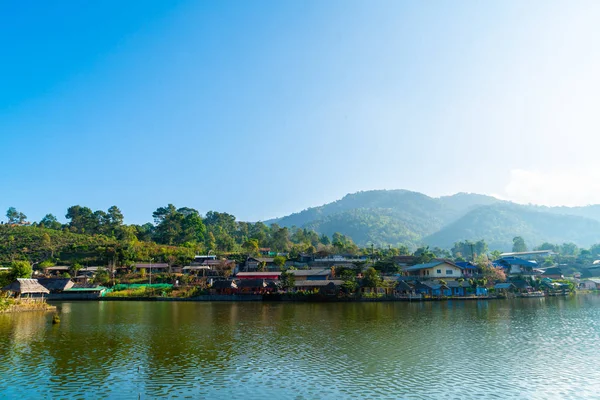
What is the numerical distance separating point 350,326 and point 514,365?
13.4m

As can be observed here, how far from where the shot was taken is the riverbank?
3738cm

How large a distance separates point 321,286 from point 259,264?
71.1 ft

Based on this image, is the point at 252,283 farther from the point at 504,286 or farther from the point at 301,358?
the point at 301,358

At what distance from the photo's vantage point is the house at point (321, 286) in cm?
5353

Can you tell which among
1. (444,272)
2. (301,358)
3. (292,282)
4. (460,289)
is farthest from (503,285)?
(301,358)

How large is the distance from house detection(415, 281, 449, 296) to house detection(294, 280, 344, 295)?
1153cm

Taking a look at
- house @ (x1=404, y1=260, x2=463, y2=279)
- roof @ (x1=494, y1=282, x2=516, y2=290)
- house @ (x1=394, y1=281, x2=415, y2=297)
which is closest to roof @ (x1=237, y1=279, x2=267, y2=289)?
house @ (x1=394, y1=281, x2=415, y2=297)

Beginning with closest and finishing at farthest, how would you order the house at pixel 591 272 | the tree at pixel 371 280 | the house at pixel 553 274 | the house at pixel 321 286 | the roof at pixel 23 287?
the roof at pixel 23 287, the house at pixel 321 286, the tree at pixel 371 280, the house at pixel 553 274, the house at pixel 591 272

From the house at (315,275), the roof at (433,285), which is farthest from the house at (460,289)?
the house at (315,275)

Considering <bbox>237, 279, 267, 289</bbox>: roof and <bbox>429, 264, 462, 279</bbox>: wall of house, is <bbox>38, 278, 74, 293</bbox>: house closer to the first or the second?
<bbox>237, 279, 267, 289</bbox>: roof

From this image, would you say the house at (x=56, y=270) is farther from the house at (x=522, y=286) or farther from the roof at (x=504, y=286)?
the house at (x=522, y=286)

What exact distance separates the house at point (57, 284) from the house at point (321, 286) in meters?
35.1

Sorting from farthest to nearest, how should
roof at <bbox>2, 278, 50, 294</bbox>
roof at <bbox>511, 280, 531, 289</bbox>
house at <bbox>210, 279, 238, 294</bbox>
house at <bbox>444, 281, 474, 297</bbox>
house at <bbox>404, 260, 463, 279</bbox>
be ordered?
house at <bbox>404, 260, 463, 279</bbox>
roof at <bbox>511, 280, 531, 289</bbox>
house at <bbox>210, 279, 238, 294</bbox>
house at <bbox>444, 281, 474, 297</bbox>
roof at <bbox>2, 278, 50, 294</bbox>

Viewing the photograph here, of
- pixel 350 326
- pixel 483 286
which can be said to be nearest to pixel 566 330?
pixel 350 326
